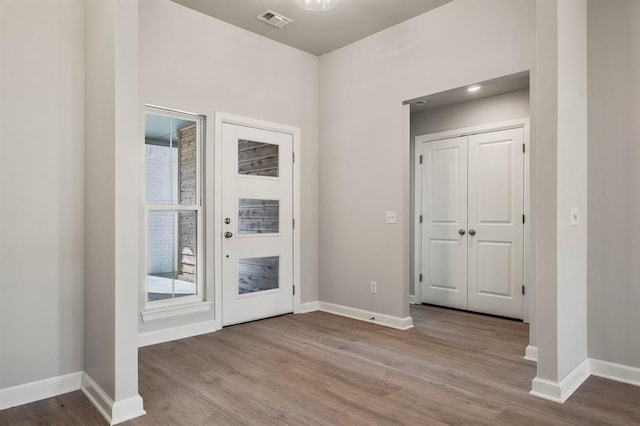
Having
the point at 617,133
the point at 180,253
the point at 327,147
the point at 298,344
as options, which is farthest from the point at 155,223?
the point at 617,133

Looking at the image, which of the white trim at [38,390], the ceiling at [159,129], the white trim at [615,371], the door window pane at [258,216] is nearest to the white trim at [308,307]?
the door window pane at [258,216]

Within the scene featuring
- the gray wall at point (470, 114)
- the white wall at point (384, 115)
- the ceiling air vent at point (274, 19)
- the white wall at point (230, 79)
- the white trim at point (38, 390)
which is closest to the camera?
the white trim at point (38, 390)

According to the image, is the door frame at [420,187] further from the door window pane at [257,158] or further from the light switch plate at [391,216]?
the door window pane at [257,158]

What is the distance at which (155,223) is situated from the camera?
356 cm

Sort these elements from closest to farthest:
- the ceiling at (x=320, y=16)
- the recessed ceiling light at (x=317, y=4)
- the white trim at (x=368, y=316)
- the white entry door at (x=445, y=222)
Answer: the recessed ceiling light at (x=317, y=4) → the ceiling at (x=320, y=16) → the white trim at (x=368, y=316) → the white entry door at (x=445, y=222)

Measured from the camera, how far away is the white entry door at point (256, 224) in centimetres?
Answer: 401

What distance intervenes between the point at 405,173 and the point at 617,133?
1755mm

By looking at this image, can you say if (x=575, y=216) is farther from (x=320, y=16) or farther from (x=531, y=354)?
(x=320, y=16)

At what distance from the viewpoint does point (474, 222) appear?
4.79 meters

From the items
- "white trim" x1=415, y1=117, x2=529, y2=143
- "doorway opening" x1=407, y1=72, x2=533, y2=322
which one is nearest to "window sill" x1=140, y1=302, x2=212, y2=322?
"doorway opening" x1=407, y1=72, x2=533, y2=322

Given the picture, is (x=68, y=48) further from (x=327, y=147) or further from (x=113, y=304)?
(x=327, y=147)

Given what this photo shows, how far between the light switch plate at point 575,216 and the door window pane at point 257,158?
2.84 meters

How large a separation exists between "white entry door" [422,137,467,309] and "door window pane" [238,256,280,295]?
80.3 inches

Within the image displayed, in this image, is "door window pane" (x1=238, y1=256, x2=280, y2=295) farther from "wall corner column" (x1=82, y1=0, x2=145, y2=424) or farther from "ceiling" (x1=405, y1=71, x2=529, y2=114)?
"ceiling" (x1=405, y1=71, x2=529, y2=114)
